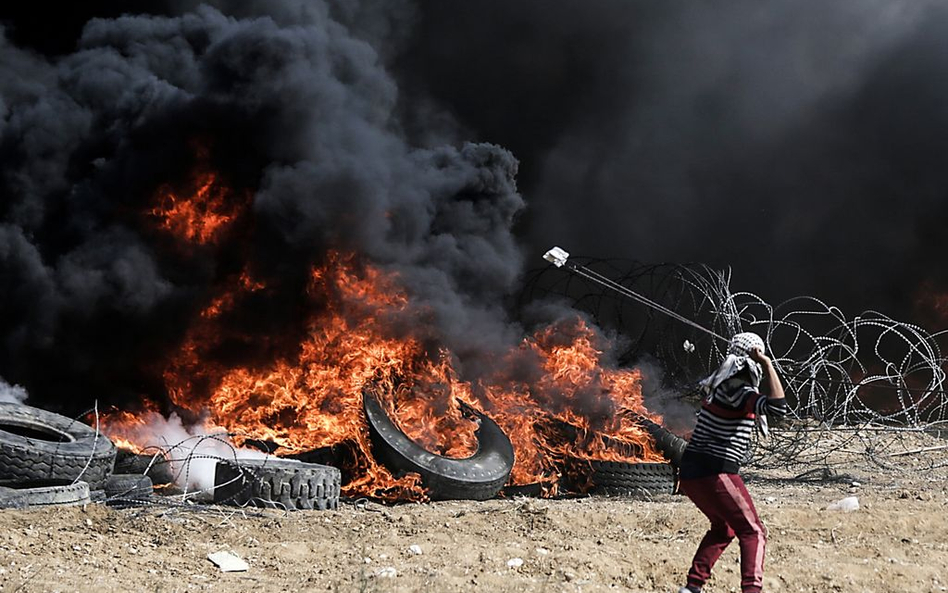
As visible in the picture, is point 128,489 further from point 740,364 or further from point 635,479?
point 740,364

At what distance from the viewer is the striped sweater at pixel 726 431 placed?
5922 millimetres

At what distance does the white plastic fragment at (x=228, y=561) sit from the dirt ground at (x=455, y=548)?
0.24 feet

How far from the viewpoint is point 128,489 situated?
32.2 ft

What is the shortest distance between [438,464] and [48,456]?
4857 millimetres

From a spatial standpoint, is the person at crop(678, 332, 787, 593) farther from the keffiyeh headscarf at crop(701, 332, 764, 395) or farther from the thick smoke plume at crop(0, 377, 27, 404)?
the thick smoke plume at crop(0, 377, 27, 404)

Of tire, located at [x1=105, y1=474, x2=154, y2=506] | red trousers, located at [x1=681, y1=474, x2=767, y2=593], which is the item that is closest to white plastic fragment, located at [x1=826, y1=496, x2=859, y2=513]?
red trousers, located at [x1=681, y1=474, x2=767, y2=593]

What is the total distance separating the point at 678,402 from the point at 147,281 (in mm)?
9934

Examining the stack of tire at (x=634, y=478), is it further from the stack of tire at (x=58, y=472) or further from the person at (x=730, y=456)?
the stack of tire at (x=58, y=472)

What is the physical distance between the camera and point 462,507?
10.7 meters

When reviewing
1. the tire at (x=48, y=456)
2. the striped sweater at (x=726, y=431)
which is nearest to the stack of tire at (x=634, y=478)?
the striped sweater at (x=726, y=431)

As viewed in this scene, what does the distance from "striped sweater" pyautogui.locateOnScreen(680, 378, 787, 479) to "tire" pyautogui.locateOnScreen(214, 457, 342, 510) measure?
17.1ft

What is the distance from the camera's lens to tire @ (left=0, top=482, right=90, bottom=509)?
8414mm

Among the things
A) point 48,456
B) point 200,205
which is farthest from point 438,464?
point 200,205

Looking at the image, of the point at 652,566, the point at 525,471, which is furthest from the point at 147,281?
the point at 652,566
